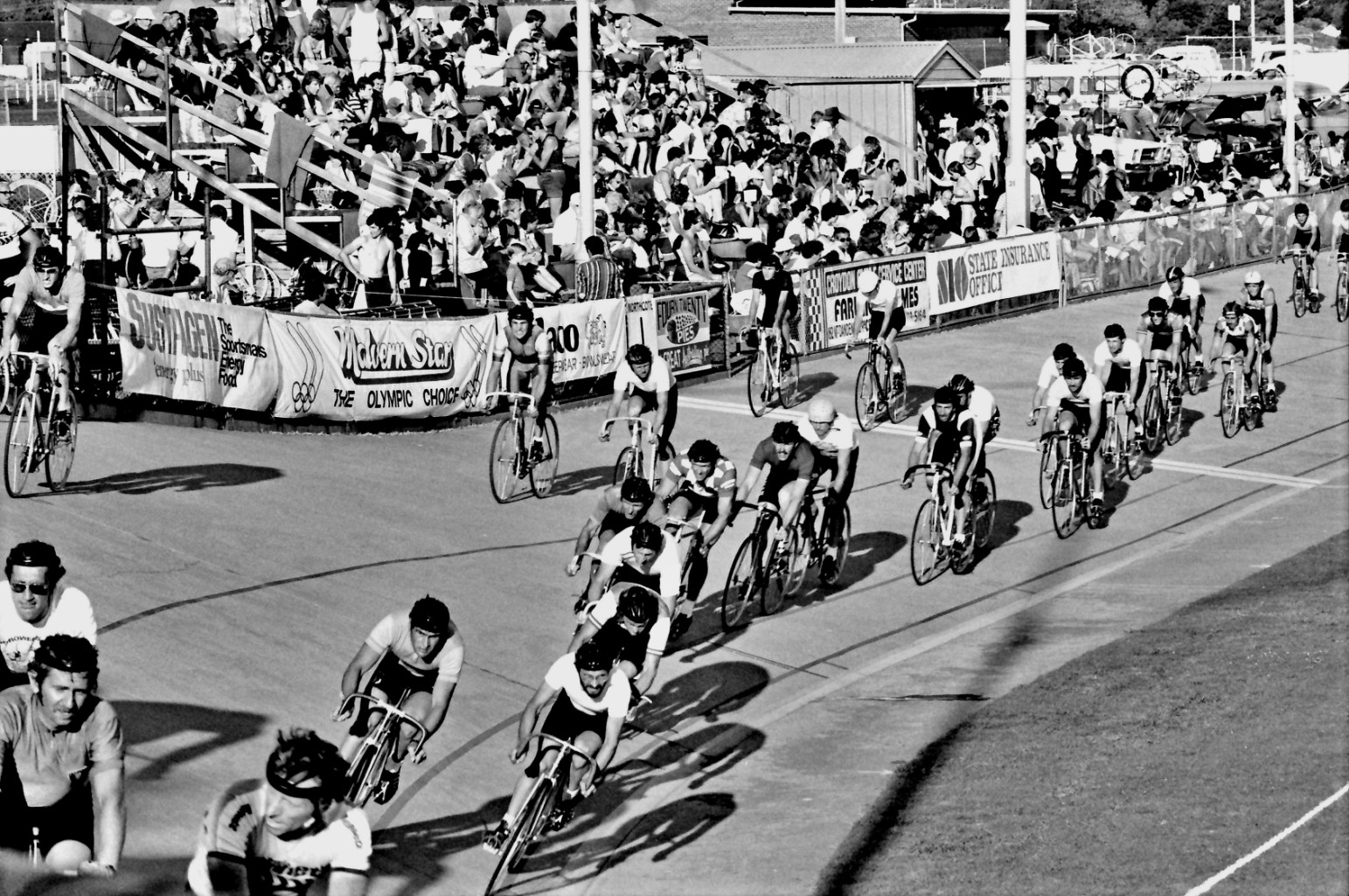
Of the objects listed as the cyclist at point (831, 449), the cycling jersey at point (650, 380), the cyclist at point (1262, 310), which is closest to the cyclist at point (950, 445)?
the cyclist at point (831, 449)

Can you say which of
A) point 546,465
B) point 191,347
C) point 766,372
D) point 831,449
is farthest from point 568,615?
point 766,372

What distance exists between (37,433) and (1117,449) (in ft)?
37.3

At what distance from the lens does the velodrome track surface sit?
11.3 m

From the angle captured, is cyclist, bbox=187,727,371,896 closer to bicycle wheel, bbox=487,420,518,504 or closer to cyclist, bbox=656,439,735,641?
cyclist, bbox=656,439,735,641

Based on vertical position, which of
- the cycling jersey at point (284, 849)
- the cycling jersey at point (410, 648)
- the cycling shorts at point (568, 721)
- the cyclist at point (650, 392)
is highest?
the cyclist at point (650, 392)

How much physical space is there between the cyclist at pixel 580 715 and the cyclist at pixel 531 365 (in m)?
7.52

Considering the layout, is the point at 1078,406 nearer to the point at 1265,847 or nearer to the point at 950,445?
the point at 950,445

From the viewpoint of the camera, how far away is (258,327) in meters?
19.9

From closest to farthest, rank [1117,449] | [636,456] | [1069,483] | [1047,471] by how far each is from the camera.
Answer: [636,456]
[1069,483]
[1047,471]
[1117,449]

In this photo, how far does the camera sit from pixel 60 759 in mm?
7781

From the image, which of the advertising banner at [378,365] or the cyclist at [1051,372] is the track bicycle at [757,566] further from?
the advertising banner at [378,365]

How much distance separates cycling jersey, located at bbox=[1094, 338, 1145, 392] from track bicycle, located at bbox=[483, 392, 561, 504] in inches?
225

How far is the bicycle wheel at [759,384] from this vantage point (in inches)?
898

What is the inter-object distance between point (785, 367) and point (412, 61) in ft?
32.6
